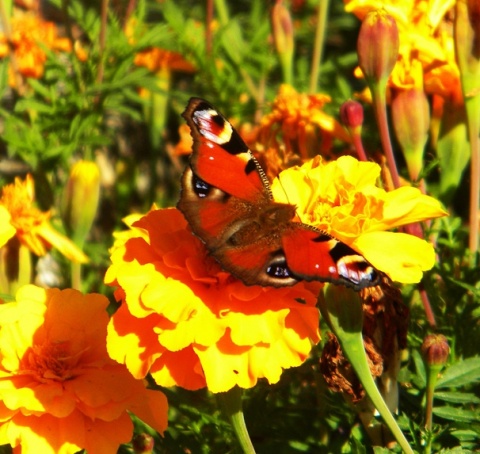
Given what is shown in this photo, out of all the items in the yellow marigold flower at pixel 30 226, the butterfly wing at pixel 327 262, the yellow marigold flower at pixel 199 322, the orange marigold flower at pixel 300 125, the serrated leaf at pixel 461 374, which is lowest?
the yellow marigold flower at pixel 30 226

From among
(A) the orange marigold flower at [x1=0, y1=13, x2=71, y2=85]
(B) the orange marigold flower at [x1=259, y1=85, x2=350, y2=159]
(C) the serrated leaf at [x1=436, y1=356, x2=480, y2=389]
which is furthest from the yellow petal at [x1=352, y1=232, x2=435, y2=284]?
(A) the orange marigold flower at [x1=0, y1=13, x2=71, y2=85]

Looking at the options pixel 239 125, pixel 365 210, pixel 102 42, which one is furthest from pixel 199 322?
pixel 239 125

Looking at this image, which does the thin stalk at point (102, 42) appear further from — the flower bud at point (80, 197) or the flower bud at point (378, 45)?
the flower bud at point (378, 45)

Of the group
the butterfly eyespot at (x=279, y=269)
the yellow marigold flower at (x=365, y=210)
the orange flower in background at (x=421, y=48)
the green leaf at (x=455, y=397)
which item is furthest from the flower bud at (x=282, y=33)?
the butterfly eyespot at (x=279, y=269)

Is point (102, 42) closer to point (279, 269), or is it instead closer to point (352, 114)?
point (352, 114)

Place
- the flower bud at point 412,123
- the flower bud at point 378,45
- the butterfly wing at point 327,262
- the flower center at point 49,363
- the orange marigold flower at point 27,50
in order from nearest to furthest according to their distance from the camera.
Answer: the butterfly wing at point 327,262, the flower center at point 49,363, the flower bud at point 378,45, the flower bud at point 412,123, the orange marigold flower at point 27,50
